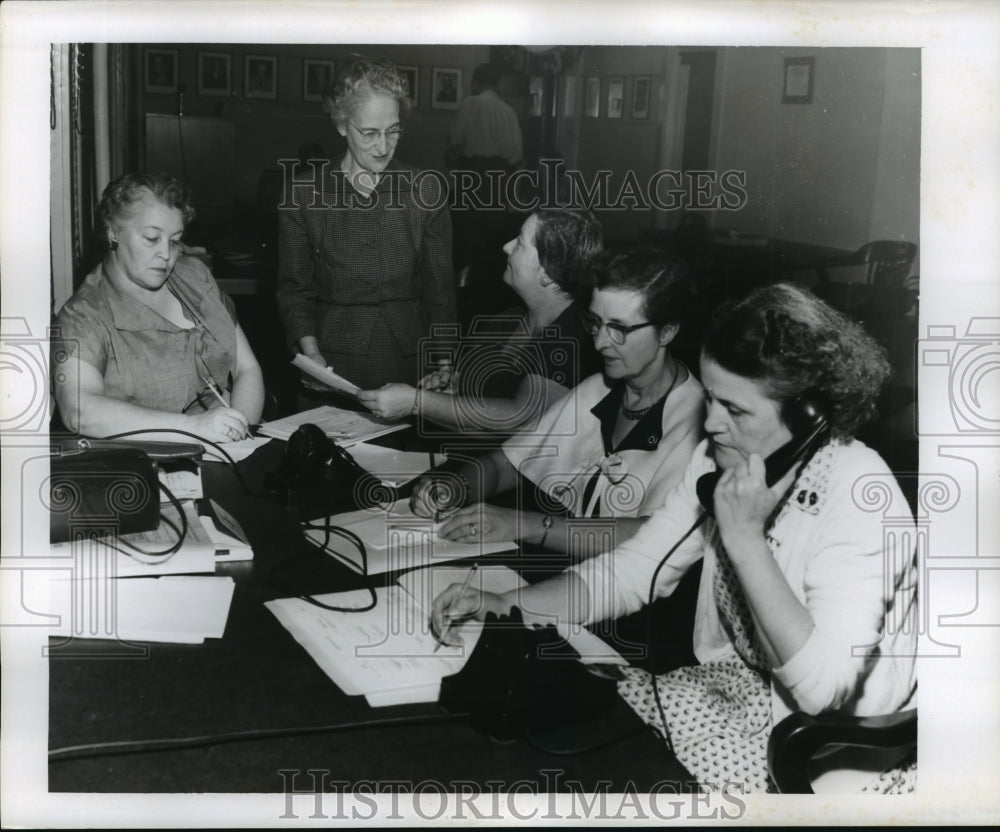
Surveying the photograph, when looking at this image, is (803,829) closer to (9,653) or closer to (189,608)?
(189,608)

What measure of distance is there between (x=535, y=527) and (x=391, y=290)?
514 mm

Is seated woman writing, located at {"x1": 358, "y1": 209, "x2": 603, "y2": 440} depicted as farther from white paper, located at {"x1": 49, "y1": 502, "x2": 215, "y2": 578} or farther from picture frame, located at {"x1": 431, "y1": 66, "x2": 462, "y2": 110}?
white paper, located at {"x1": 49, "y1": 502, "x2": 215, "y2": 578}

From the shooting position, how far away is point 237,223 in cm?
185

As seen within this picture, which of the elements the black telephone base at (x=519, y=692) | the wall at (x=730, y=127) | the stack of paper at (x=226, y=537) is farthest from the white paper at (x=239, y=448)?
the black telephone base at (x=519, y=692)

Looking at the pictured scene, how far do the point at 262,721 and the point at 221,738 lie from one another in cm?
12

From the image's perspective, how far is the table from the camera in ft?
5.13

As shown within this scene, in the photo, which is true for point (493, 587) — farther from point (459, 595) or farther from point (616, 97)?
point (616, 97)

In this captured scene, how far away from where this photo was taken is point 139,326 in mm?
1861

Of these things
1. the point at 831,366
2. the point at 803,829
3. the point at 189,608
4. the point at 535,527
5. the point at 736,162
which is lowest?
the point at 803,829

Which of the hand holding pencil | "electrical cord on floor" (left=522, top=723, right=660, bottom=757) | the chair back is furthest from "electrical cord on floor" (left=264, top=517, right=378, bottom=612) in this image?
the chair back

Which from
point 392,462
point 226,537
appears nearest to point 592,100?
point 392,462

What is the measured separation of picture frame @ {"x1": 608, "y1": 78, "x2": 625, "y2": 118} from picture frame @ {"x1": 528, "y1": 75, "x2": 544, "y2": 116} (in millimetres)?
124

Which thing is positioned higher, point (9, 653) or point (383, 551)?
point (383, 551)

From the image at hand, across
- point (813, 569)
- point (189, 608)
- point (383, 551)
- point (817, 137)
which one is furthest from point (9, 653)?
point (817, 137)
